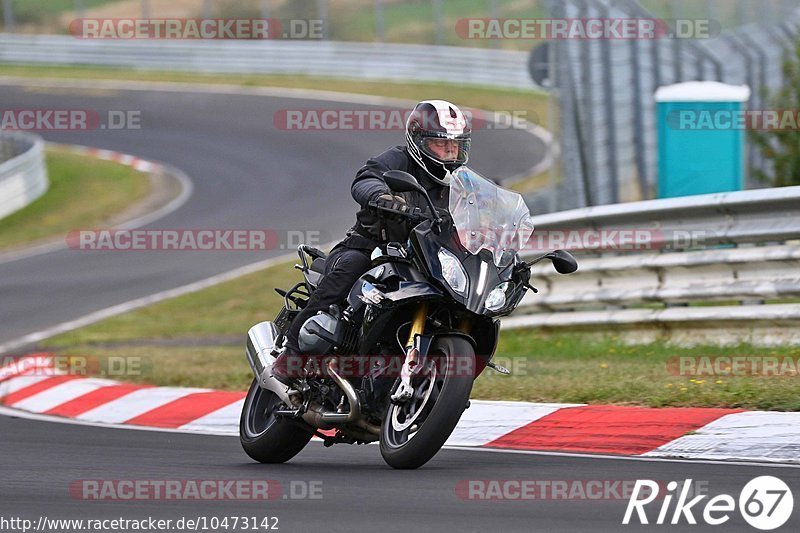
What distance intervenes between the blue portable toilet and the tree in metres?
2.28

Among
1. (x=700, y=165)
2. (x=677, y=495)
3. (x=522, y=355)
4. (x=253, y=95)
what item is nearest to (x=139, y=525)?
(x=677, y=495)

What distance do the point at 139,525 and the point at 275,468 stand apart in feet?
6.69

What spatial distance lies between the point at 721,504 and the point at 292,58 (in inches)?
1431

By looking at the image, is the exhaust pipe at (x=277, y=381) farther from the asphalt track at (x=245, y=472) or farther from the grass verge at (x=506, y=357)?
the grass verge at (x=506, y=357)

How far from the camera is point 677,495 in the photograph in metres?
5.78

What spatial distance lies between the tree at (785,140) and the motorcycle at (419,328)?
889cm

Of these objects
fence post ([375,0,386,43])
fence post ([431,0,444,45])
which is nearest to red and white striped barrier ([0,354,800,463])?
fence post ([431,0,444,45])

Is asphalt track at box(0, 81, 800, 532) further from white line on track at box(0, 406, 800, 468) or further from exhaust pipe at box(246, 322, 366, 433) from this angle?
exhaust pipe at box(246, 322, 366, 433)

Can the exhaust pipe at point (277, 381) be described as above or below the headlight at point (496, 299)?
below

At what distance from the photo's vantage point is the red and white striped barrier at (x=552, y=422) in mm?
7164

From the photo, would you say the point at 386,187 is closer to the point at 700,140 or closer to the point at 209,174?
the point at 700,140

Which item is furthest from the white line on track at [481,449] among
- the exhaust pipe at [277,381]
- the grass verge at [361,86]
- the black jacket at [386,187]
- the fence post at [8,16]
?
the fence post at [8,16]

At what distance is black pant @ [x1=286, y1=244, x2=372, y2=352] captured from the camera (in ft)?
23.9

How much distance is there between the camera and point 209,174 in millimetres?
29172
